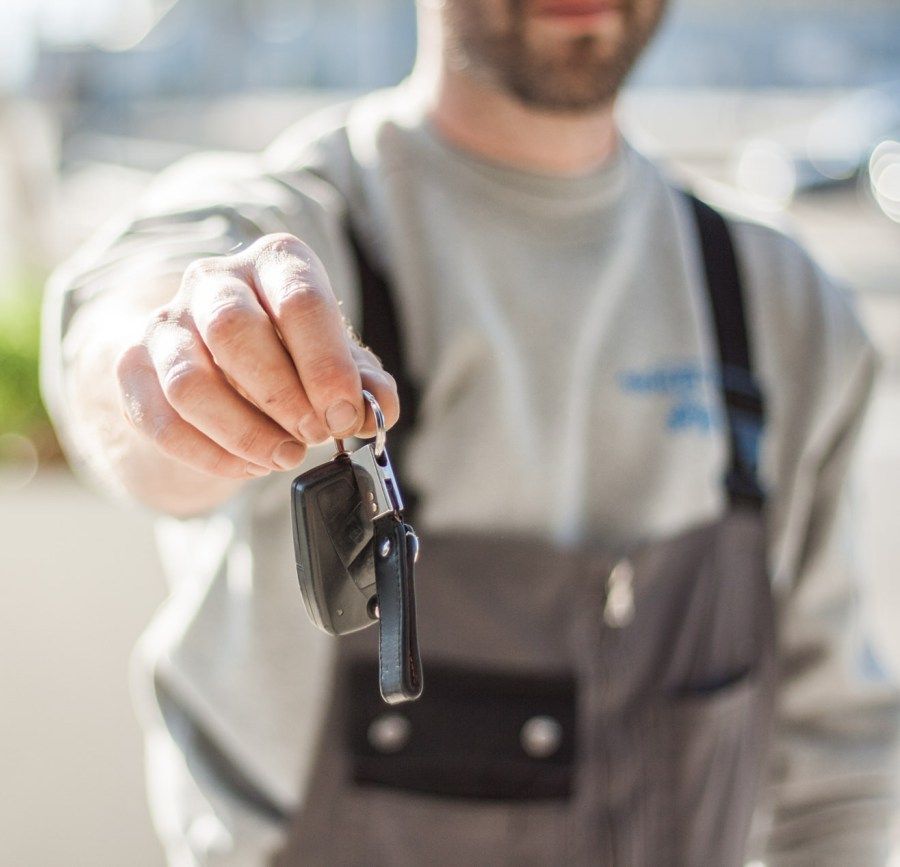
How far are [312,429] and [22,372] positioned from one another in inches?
111

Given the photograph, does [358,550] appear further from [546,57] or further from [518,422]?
[546,57]

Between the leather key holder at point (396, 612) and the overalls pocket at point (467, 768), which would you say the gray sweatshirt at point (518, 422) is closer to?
the overalls pocket at point (467, 768)

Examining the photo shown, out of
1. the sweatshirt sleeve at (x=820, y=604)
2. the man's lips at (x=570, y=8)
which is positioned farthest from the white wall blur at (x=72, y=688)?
the man's lips at (x=570, y=8)

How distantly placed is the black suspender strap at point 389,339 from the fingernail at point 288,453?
63 cm

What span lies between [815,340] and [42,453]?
6.90ft

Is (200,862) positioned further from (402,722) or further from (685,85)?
(685,85)

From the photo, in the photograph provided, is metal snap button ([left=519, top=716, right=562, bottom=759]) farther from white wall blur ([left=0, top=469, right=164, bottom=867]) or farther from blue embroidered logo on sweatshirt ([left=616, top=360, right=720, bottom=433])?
white wall blur ([left=0, top=469, right=164, bottom=867])

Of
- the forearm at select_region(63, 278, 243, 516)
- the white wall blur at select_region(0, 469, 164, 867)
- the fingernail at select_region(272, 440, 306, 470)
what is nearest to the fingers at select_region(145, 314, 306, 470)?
the fingernail at select_region(272, 440, 306, 470)

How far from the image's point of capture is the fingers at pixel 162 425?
31.3 inches

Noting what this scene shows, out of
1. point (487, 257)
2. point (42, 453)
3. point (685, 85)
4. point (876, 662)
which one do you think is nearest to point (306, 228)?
point (487, 257)

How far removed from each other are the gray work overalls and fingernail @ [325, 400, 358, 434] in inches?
26.2

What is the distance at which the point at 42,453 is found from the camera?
3139mm

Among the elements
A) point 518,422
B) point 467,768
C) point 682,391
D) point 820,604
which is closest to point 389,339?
point 518,422

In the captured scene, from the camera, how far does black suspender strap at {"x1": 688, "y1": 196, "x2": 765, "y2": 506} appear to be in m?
1.64
